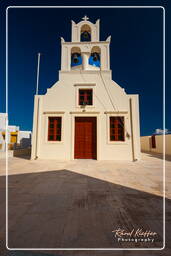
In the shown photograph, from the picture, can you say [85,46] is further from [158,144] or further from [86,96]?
[158,144]

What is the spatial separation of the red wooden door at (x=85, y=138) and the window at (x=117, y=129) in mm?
1297

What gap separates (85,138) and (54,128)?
7.89 ft

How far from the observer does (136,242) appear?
1634 mm

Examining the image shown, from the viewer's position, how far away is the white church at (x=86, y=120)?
8.52 m

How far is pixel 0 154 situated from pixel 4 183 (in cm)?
701

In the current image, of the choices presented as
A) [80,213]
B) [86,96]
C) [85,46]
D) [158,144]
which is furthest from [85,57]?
[158,144]

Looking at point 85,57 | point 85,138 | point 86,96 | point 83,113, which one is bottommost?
point 85,138

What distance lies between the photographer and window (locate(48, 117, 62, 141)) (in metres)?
8.86

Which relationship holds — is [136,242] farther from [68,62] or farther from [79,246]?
[68,62]

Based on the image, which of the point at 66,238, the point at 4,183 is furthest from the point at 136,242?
the point at 4,183

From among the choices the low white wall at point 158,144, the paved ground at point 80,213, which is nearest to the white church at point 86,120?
the paved ground at point 80,213

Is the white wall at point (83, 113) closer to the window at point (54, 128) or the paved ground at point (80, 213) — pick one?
the window at point (54, 128)

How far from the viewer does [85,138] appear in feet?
29.2

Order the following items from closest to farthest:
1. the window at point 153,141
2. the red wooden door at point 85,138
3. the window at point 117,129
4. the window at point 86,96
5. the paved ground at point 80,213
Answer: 1. the paved ground at point 80,213
2. the window at point 117,129
3. the red wooden door at point 85,138
4. the window at point 86,96
5. the window at point 153,141
